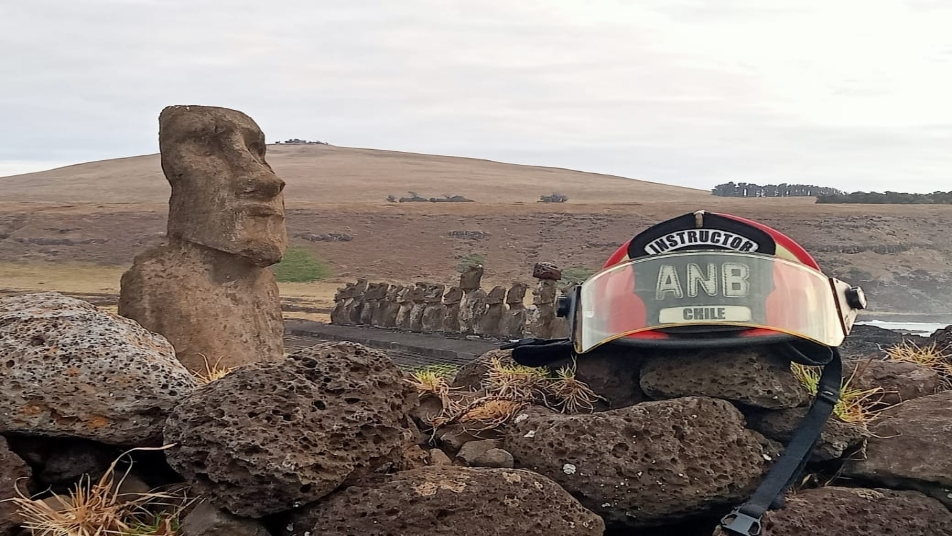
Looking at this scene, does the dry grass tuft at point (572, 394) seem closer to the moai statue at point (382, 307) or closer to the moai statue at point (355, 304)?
the moai statue at point (382, 307)

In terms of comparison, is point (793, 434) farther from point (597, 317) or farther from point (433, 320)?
point (433, 320)

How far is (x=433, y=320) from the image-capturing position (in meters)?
21.6

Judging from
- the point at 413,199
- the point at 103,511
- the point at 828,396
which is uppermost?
the point at 828,396

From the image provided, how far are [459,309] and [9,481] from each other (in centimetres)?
1770

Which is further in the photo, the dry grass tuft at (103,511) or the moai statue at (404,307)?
the moai statue at (404,307)

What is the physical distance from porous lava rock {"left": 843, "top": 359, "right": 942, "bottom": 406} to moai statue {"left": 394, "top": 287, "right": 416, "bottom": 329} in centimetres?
1748

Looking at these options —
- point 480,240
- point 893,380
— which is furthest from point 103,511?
point 480,240

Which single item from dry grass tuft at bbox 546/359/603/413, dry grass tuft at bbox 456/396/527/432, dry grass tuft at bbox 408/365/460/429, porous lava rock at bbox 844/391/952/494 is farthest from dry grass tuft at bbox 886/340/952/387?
dry grass tuft at bbox 408/365/460/429

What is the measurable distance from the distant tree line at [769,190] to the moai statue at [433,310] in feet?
252

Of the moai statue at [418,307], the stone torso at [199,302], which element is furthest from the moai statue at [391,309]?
the stone torso at [199,302]

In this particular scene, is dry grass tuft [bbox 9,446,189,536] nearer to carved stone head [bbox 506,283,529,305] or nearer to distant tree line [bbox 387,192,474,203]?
carved stone head [bbox 506,283,529,305]

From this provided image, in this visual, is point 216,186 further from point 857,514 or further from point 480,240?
point 480,240

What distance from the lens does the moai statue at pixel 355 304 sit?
23.8 metres

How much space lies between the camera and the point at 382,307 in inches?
931
